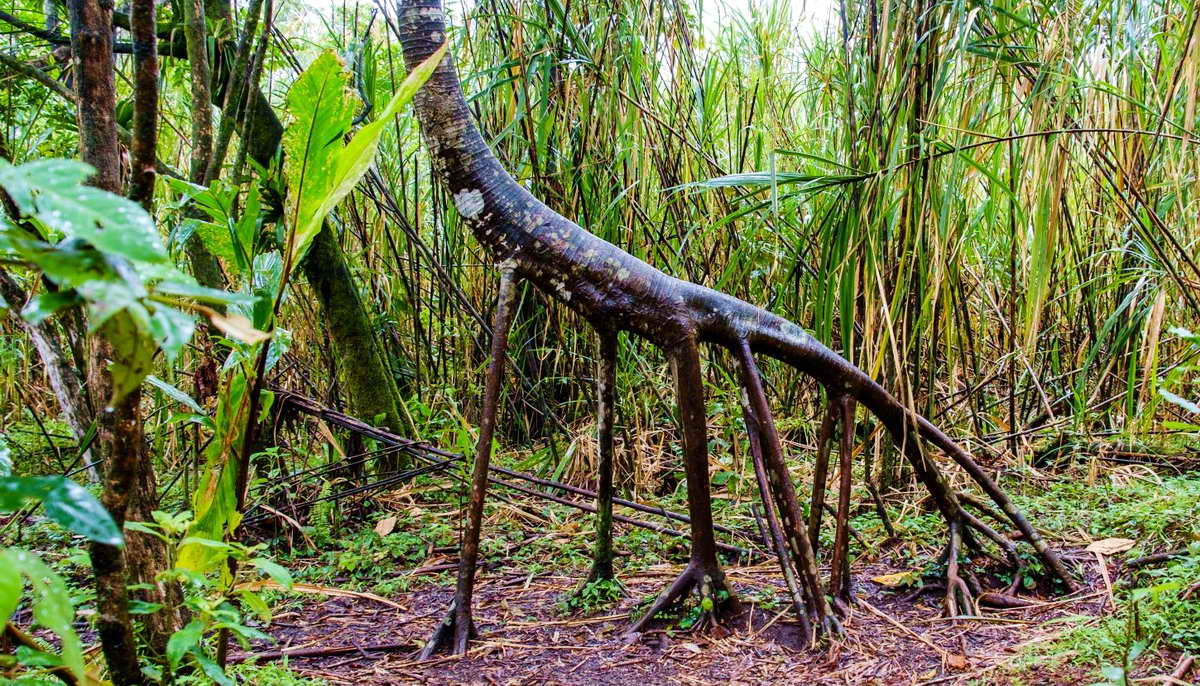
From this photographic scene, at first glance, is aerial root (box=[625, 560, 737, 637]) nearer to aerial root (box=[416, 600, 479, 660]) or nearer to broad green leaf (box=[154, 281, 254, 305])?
aerial root (box=[416, 600, 479, 660])

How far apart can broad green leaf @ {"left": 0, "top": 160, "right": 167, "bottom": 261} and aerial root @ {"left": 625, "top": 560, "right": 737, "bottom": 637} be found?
1760 mm

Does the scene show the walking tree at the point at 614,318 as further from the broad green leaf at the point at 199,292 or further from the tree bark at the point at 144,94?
the broad green leaf at the point at 199,292

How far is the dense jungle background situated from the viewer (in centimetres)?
135

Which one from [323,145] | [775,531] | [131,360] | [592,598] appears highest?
[323,145]

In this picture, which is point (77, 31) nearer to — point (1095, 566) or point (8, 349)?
point (1095, 566)

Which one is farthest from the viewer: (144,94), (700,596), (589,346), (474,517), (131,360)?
(589,346)

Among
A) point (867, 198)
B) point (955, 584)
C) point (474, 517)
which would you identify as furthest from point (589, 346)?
point (955, 584)

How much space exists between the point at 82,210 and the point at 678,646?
1.77m

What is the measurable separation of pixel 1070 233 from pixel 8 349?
4.83 metres

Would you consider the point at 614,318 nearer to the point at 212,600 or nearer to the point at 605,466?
the point at 605,466

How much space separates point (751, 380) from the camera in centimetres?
219

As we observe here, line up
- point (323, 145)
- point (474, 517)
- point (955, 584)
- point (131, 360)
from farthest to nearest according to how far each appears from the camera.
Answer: point (955, 584), point (474, 517), point (323, 145), point (131, 360)

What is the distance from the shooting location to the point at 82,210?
0.60 meters

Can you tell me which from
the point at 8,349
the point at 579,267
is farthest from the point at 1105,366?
the point at 8,349
